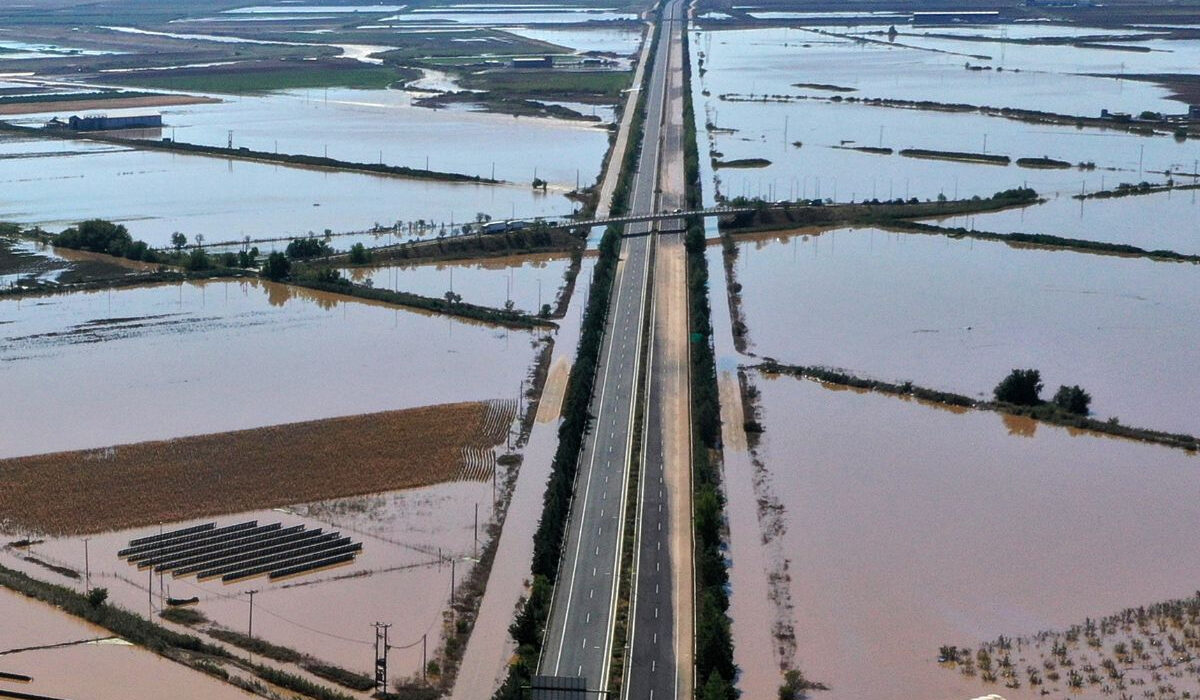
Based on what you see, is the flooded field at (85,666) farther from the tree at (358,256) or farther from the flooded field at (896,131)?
the flooded field at (896,131)

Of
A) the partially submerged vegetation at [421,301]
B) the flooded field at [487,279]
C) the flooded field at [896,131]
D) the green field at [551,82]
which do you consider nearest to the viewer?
the partially submerged vegetation at [421,301]

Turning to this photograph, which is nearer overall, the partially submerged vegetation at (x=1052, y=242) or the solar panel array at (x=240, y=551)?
the solar panel array at (x=240, y=551)

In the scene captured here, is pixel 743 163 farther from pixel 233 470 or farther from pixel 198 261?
pixel 233 470

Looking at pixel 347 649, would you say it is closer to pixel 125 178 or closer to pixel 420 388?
pixel 420 388

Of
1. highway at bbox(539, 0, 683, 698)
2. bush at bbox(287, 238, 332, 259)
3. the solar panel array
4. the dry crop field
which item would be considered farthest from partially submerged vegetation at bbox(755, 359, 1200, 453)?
bush at bbox(287, 238, 332, 259)

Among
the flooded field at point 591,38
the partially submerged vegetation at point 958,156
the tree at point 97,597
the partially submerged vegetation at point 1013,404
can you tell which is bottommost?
the tree at point 97,597

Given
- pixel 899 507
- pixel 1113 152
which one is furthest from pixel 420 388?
pixel 1113 152

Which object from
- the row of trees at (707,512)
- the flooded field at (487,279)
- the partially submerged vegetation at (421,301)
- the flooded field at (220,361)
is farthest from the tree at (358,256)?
the row of trees at (707,512)
